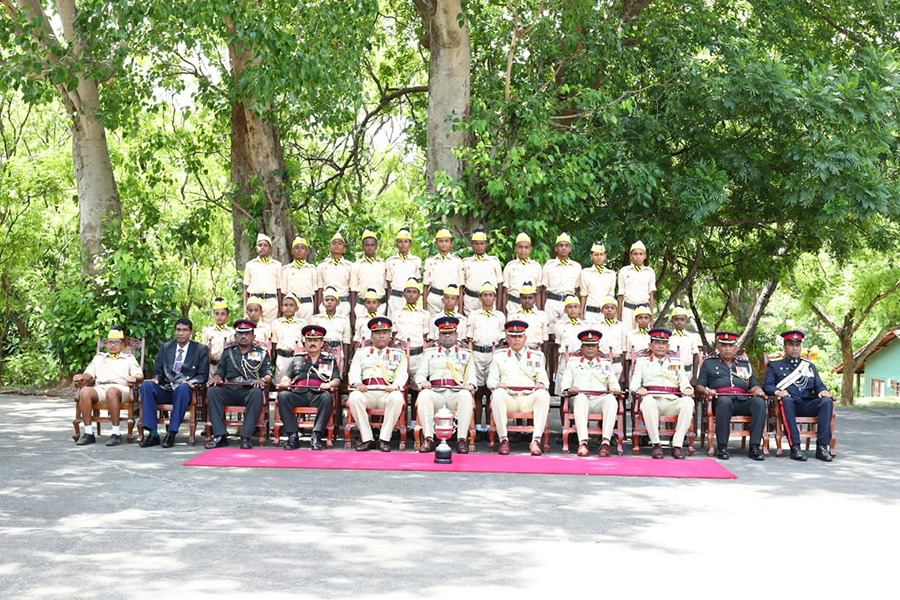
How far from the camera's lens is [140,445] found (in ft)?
30.8

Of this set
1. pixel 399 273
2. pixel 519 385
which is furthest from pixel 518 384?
pixel 399 273

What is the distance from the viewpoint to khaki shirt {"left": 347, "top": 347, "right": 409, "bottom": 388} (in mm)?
9469

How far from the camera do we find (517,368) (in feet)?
31.3

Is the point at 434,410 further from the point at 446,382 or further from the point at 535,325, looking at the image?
the point at 535,325

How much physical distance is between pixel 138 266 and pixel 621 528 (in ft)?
29.3

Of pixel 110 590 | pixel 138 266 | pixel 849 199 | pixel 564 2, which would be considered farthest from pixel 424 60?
pixel 110 590

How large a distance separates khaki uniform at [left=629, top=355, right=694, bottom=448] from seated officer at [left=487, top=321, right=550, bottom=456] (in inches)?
37.7

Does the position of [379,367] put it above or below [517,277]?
below

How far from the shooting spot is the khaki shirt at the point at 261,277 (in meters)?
11.0

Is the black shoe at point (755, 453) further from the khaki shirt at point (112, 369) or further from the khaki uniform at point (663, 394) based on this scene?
the khaki shirt at point (112, 369)

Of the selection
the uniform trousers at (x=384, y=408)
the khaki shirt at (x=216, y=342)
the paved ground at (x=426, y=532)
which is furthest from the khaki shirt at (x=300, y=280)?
the paved ground at (x=426, y=532)

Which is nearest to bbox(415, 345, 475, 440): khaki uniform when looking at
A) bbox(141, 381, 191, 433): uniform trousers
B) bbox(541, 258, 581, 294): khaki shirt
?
bbox(541, 258, 581, 294): khaki shirt

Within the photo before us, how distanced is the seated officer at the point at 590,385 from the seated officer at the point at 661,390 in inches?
11.1

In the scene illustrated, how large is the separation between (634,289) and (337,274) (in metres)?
3.43
